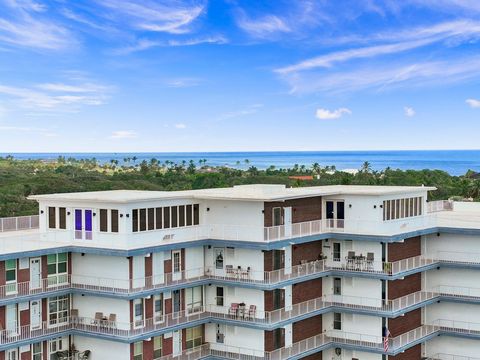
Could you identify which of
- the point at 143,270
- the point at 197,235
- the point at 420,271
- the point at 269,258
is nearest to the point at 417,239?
the point at 420,271

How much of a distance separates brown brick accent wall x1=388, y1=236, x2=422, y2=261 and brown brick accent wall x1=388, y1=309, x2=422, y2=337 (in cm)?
368

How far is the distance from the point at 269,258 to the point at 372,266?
7.12m

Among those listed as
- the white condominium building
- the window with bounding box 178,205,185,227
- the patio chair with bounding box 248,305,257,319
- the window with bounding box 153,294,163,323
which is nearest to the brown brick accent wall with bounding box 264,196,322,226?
the white condominium building

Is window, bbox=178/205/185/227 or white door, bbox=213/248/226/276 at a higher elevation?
window, bbox=178/205/185/227

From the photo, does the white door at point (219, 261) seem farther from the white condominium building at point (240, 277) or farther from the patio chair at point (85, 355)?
the patio chair at point (85, 355)

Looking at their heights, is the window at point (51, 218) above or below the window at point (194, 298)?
above

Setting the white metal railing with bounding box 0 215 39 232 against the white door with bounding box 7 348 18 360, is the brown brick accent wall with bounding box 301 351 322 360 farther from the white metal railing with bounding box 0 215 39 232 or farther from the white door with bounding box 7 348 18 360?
the white metal railing with bounding box 0 215 39 232

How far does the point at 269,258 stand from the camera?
38031 mm

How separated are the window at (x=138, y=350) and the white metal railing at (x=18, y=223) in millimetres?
11533

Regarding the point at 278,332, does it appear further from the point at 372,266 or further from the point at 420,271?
the point at 420,271

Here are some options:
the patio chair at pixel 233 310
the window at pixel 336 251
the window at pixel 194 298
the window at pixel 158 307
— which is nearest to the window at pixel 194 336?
the window at pixel 194 298

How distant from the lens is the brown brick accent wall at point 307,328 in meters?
39.9

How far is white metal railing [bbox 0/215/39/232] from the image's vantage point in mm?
40438

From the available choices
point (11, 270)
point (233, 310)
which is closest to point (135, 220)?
point (11, 270)
